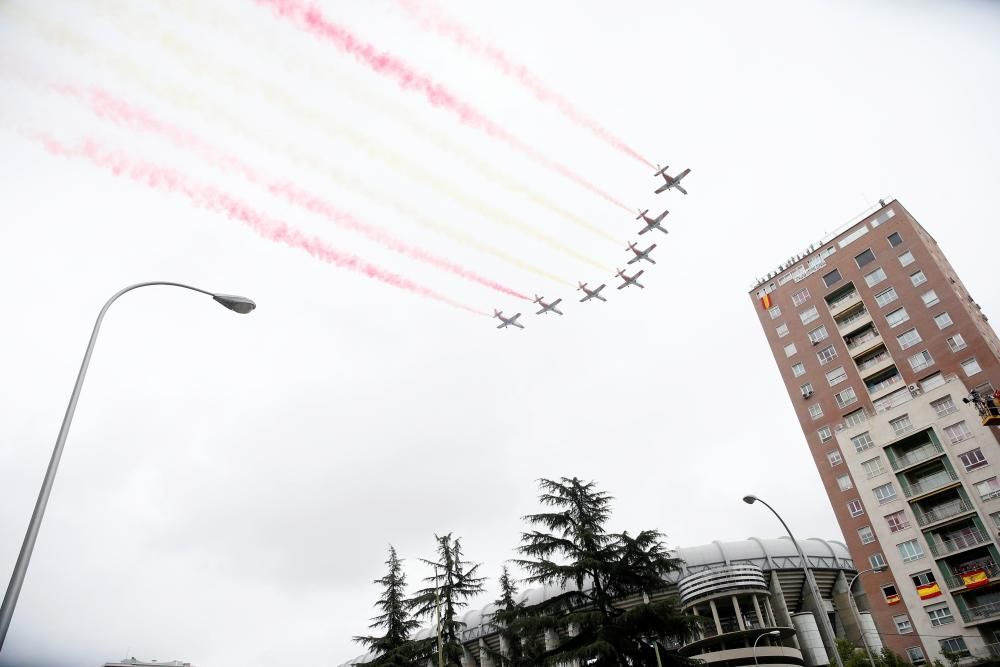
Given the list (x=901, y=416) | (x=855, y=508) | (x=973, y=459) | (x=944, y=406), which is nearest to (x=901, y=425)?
(x=901, y=416)

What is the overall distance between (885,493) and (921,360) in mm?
12162

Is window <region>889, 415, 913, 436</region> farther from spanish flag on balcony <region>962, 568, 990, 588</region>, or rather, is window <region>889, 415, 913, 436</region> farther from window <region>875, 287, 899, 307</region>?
window <region>875, 287, 899, 307</region>

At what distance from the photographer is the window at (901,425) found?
50.2 metres

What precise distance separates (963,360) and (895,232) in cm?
1468

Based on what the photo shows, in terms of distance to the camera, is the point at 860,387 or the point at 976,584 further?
the point at 860,387

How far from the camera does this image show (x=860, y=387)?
184 feet

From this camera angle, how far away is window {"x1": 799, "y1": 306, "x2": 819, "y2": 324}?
62037mm

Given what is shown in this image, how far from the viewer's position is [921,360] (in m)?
52.5

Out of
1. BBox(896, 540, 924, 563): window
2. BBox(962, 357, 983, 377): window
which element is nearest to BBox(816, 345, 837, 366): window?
BBox(962, 357, 983, 377): window

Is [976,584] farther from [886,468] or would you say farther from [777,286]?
[777,286]

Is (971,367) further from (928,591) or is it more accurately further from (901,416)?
(928,591)

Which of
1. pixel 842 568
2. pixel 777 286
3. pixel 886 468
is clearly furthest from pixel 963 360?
pixel 842 568

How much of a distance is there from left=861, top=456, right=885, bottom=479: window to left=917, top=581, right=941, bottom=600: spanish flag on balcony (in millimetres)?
9138

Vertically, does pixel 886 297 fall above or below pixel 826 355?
above
